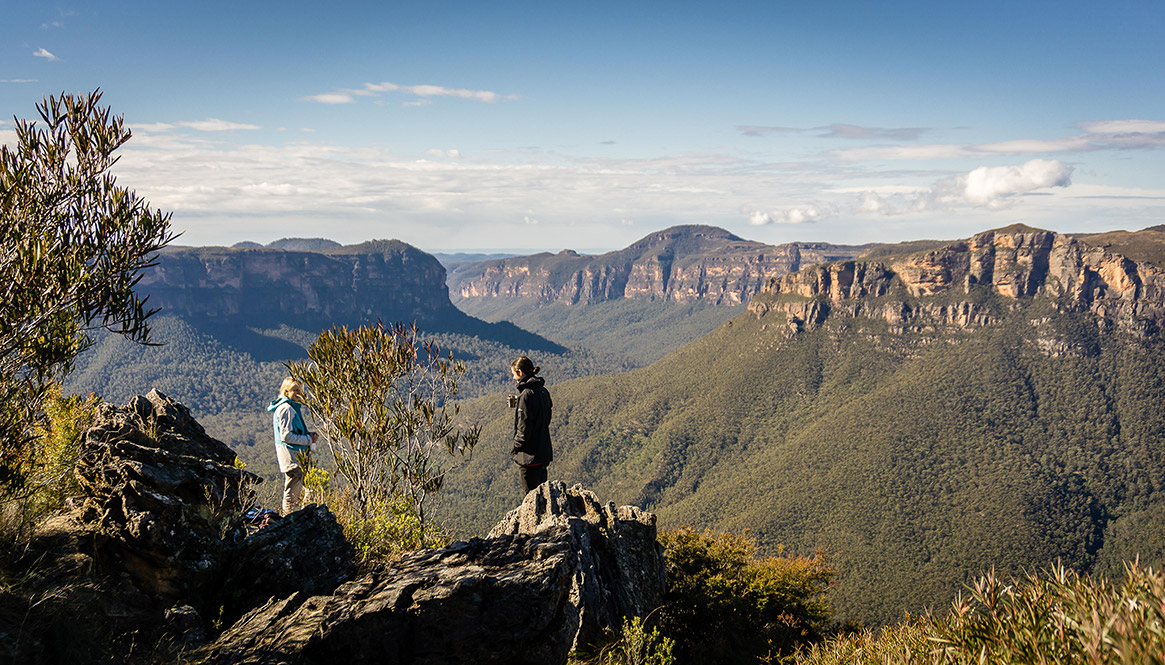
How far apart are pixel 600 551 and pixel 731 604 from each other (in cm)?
379

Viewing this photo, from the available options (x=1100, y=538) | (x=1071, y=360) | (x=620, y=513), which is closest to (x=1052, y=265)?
(x=1071, y=360)

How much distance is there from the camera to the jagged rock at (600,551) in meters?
6.68

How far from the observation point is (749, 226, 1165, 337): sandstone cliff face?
315 feet

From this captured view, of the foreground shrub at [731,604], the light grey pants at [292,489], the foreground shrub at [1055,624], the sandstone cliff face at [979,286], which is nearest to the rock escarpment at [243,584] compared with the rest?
the light grey pants at [292,489]

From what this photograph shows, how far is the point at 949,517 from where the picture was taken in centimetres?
6356

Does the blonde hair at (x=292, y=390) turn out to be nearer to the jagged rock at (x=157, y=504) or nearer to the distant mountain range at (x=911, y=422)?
the jagged rock at (x=157, y=504)

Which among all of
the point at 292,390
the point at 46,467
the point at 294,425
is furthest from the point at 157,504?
the point at 292,390

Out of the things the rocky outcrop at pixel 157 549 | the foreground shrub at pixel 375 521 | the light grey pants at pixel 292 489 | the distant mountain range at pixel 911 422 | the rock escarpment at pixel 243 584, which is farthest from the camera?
the distant mountain range at pixel 911 422

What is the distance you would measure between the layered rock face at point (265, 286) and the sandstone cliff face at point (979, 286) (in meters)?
108

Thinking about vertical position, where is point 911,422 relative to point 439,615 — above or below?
below

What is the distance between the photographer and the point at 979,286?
108 m

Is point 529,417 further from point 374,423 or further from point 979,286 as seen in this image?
point 979,286

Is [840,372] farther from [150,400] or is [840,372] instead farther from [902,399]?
[150,400]

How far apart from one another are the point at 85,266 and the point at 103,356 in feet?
516
